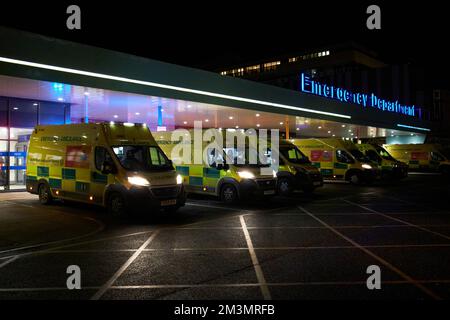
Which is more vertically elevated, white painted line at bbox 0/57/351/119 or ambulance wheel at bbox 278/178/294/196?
white painted line at bbox 0/57/351/119

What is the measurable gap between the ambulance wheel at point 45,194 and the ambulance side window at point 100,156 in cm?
284

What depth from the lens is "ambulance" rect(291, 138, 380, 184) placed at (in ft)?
64.4

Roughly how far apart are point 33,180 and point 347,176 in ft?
46.1

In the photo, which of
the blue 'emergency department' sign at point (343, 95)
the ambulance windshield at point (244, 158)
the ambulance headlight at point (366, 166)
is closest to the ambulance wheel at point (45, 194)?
the ambulance windshield at point (244, 158)

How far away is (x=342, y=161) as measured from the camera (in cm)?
2012

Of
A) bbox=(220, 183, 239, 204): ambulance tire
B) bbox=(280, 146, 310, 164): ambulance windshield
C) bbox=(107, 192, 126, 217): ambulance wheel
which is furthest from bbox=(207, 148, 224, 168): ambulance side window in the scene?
A: bbox=(107, 192, 126, 217): ambulance wheel

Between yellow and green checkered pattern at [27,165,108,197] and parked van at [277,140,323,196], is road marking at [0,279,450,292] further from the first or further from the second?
parked van at [277,140,323,196]

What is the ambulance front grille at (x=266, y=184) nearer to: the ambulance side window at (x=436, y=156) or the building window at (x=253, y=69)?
the ambulance side window at (x=436, y=156)

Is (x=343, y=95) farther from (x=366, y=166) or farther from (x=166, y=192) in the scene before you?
(x=166, y=192)

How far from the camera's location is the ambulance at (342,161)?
19625 millimetres

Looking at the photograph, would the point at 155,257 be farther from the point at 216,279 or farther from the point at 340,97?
the point at 340,97

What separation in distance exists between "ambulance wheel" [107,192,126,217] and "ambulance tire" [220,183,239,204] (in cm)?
391
